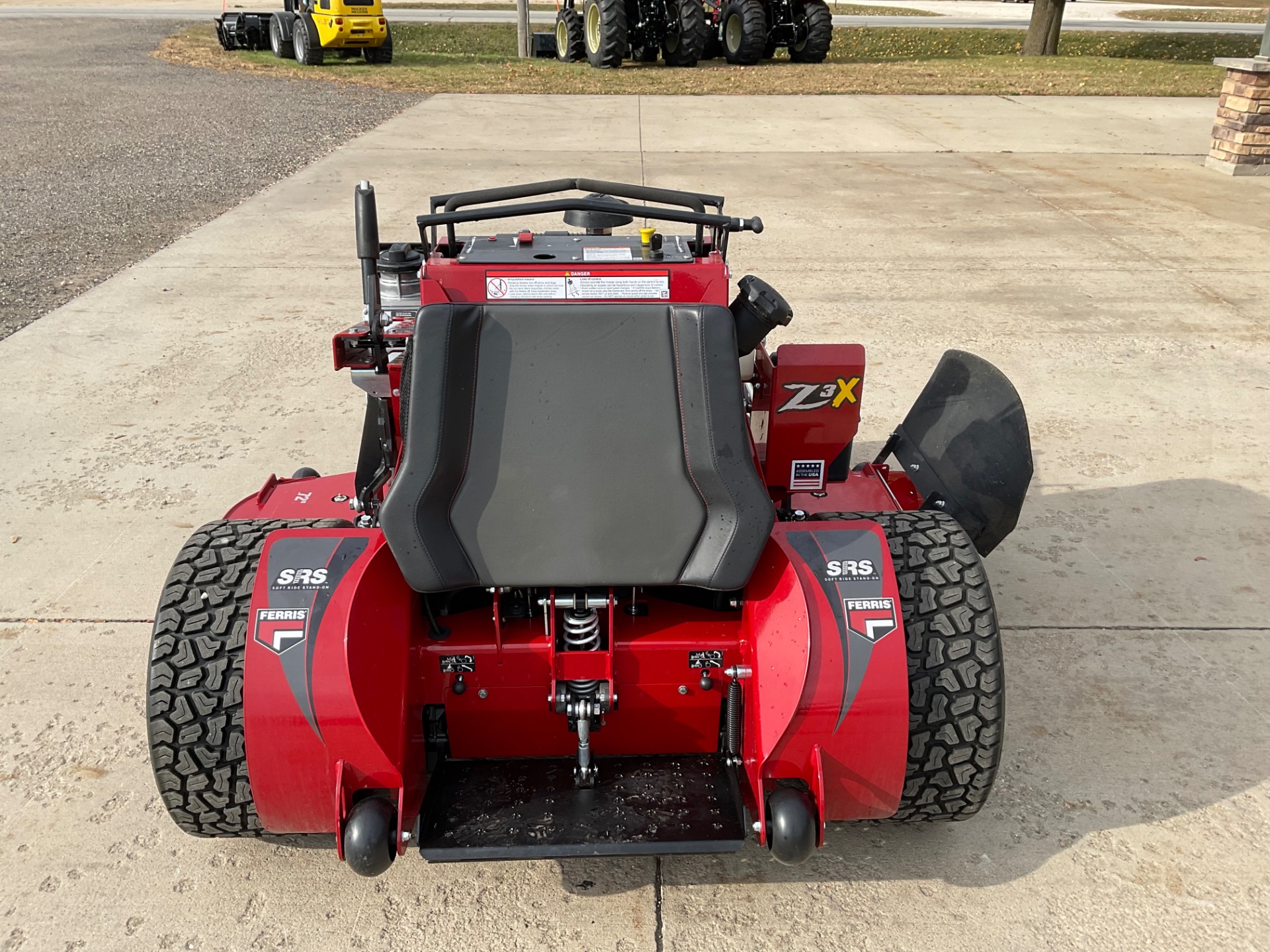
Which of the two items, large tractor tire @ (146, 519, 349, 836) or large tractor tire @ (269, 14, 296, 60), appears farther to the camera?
large tractor tire @ (269, 14, 296, 60)

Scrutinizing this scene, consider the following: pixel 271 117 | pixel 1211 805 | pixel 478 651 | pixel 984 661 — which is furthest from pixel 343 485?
pixel 271 117

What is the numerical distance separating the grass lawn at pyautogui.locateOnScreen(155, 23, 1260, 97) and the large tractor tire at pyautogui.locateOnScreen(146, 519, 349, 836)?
1479 centimetres

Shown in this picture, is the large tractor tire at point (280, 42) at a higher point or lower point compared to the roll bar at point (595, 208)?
lower

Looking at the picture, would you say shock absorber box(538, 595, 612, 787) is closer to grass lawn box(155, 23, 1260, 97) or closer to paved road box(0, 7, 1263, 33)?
grass lawn box(155, 23, 1260, 97)

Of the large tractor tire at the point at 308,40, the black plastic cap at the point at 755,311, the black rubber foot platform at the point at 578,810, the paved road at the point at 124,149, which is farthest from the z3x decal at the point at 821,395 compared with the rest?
the large tractor tire at the point at 308,40

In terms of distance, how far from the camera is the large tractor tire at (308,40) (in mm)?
18844

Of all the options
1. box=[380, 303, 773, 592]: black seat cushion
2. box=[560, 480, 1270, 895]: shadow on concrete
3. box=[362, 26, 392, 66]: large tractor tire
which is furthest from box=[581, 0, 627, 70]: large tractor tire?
box=[380, 303, 773, 592]: black seat cushion

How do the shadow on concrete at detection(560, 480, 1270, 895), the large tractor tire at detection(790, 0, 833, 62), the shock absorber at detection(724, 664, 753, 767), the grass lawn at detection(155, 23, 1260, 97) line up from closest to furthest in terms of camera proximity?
the shock absorber at detection(724, 664, 753, 767) → the shadow on concrete at detection(560, 480, 1270, 895) → the grass lawn at detection(155, 23, 1260, 97) → the large tractor tire at detection(790, 0, 833, 62)

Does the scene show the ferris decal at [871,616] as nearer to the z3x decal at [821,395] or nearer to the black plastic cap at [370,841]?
the z3x decal at [821,395]

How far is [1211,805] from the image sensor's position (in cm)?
299

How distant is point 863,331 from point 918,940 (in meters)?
4.52

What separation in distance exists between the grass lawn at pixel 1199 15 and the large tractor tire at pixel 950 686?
3462 cm

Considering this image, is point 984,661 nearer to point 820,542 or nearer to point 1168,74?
point 820,542

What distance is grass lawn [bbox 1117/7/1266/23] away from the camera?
32.2 metres
